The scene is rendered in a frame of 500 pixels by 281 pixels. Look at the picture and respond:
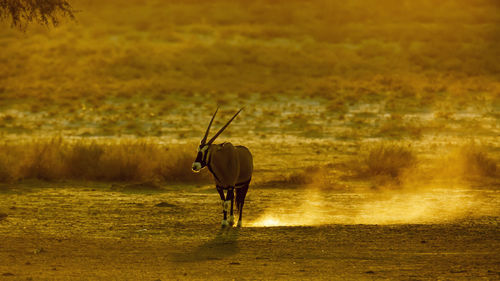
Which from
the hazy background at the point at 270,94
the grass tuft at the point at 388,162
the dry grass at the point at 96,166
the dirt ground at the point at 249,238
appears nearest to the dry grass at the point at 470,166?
the hazy background at the point at 270,94

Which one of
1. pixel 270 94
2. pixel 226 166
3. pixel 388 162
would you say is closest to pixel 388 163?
pixel 388 162

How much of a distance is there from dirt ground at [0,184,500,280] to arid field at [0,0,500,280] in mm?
47

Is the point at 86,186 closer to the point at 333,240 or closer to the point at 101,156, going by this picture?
the point at 101,156

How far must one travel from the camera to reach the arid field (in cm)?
1162

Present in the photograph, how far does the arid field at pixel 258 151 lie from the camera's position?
1162 centimetres

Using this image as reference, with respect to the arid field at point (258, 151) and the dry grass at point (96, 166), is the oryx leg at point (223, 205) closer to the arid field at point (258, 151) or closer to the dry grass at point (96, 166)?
the arid field at point (258, 151)

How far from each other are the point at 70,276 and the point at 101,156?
10.4m

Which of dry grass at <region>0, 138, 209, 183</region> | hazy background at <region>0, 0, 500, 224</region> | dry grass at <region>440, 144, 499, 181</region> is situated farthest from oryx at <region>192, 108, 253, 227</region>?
dry grass at <region>440, 144, 499, 181</region>

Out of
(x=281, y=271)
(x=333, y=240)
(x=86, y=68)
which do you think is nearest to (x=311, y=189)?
(x=333, y=240)

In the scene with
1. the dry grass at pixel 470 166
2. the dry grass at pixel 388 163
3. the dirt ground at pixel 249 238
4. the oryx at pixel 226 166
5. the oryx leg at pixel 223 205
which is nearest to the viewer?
the dirt ground at pixel 249 238

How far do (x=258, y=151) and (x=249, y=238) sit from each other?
39.0 ft

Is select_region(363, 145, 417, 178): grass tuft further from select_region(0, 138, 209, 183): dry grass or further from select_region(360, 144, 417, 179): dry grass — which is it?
select_region(0, 138, 209, 183): dry grass

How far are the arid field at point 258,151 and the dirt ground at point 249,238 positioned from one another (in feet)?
0.15

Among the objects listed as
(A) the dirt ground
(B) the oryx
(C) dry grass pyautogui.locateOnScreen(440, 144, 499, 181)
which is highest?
(B) the oryx
